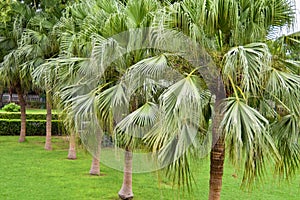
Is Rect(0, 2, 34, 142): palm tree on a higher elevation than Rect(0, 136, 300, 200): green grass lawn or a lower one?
higher

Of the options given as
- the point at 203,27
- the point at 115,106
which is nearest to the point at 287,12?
the point at 203,27

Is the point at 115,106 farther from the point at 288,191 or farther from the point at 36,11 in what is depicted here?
the point at 36,11

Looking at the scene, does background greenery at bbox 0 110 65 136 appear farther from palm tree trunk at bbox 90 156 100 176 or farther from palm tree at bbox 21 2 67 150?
palm tree trunk at bbox 90 156 100 176

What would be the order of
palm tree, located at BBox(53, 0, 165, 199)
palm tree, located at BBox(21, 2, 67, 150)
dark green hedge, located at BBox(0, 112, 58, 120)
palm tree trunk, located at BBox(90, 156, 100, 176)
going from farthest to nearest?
dark green hedge, located at BBox(0, 112, 58, 120) < palm tree, located at BBox(21, 2, 67, 150) < palm tree trunk, located at BBox(90, 156, 100, 176) < palm tree, located at BBox(53, 0, 165, 199)

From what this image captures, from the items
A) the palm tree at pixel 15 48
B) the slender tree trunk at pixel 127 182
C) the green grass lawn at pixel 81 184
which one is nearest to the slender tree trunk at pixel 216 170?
the green grass lawn at pixel 81 184

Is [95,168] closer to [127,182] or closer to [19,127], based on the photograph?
[127,182]

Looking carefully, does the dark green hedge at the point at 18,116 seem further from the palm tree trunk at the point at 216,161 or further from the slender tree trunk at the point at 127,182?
the palm tree trunk at the point at 216,161

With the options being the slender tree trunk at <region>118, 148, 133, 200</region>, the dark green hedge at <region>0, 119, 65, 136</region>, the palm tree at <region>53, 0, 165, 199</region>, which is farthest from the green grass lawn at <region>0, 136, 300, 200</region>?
the dark green hedge at <region>0, 119, 65, 136</region>

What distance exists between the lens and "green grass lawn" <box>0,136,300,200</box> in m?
6.93

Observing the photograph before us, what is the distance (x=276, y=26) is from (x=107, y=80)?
268 centimetres

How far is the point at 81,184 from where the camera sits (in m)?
7.79

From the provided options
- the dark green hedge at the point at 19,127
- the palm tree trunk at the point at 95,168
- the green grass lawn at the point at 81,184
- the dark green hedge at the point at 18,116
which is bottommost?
the green grass lawn at the point at 81,184

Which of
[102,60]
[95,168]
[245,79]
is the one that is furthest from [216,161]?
[95,168]

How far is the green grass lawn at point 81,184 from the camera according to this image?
6934mm
